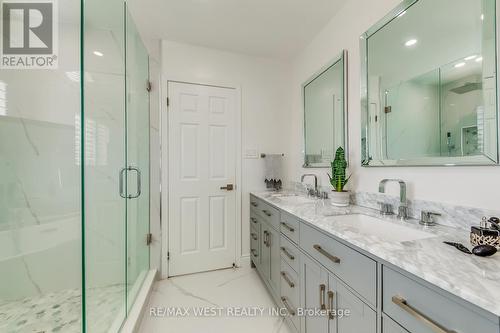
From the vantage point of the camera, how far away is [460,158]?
38.1 inches

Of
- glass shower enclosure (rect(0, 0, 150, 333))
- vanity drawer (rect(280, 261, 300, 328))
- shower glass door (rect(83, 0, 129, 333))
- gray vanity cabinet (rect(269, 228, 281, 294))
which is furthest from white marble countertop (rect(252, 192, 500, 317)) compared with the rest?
glass shower enclosure (rect(0, 0, 150, 333))

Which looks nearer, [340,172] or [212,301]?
[340,172]

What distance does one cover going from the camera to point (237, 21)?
75.4 inches

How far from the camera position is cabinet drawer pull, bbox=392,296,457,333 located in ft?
1.81

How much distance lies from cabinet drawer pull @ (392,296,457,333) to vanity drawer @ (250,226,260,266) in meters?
1.52

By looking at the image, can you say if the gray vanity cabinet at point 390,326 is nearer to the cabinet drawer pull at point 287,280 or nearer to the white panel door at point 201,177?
the cabinet drawer pull at point 287,280

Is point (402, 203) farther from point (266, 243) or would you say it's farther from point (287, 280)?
point (266, 243)

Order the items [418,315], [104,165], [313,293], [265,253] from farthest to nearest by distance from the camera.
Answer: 1. [265,253]
2. [104,165]
3. [313,293]
4. [418,315]

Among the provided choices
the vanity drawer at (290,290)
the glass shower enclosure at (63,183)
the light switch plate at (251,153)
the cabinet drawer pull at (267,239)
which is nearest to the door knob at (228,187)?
the light switch plate at (251,153)

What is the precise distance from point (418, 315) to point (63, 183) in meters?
2.15

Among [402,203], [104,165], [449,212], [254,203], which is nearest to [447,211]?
[449,212]

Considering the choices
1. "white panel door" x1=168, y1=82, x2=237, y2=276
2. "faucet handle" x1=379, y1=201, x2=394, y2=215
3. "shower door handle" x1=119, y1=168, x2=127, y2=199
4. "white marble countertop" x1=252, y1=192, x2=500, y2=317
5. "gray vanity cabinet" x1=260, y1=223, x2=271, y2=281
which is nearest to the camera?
"white marble countertop" x1=252, y1=192, x2=500, y2=317

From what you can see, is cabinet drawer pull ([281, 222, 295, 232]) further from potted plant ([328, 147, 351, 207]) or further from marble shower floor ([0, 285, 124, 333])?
marble shower floor ([0, 285, 124, 333])

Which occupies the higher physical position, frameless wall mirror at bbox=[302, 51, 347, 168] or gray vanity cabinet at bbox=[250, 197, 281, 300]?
frameless wall mirror at bbox=[302, 51, 347, 168]
